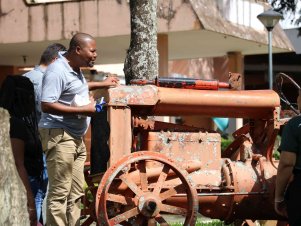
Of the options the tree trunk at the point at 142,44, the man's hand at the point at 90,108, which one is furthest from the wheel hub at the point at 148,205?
the tree trunk at the point at 142,44

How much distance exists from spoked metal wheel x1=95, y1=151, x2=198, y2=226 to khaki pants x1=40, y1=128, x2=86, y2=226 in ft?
1.30

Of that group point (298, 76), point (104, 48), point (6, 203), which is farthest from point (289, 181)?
point (298, 76)

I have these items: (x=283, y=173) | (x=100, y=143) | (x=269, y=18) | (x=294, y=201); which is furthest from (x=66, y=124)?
(x=269, y=18)

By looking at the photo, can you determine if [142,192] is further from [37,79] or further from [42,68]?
[42,68]

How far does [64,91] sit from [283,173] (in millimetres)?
1966

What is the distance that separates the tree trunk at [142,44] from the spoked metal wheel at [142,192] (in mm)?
1902

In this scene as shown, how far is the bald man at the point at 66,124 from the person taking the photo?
6.27 metres

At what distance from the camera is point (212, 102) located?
6508mm

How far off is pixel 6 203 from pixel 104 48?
48.7ft

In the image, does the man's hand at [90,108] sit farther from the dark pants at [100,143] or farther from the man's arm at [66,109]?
the dark pants at [100,143]

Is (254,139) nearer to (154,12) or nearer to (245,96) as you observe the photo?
(245,96)

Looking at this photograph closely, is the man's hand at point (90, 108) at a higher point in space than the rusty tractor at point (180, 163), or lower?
higher

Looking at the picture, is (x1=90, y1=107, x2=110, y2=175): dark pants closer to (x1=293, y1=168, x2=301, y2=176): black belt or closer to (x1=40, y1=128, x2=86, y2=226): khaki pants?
(x1=40, y1=128, x2=86, y2=226): khaki pants

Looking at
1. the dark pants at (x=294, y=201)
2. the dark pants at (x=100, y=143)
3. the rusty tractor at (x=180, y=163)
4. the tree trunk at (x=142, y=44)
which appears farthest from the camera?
the tree trunk at (x=142, y=44)
